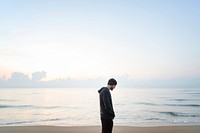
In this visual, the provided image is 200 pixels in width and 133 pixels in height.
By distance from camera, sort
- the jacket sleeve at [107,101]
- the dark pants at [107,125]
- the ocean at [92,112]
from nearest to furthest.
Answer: the jacket sleeve at [107,101] → the dark pants at [107,125] → the ocean at [92,112]

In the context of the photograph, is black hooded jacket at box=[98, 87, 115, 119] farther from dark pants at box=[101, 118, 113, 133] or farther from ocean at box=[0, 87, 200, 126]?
ocean at box=[0, 87, 200, 126]

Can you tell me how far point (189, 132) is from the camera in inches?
386

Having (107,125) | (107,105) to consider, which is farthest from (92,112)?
(107,105)

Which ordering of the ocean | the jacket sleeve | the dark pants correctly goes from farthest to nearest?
1. the ocean
2. the dark pants
3. the jacket sleeve

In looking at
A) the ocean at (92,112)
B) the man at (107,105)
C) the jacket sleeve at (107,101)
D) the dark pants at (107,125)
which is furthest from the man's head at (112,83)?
the ocean at (92,112)

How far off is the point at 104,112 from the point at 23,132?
5.51 m

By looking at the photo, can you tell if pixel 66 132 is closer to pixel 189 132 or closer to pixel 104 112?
pixel 189 132

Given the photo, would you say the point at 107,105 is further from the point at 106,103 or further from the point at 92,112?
the point at 92,112

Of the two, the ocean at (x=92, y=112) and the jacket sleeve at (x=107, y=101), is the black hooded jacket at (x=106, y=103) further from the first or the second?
the ocean at (x=92, y=112)

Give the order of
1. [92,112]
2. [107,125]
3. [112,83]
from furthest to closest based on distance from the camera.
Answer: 1. [92,112]
2. [107,125]
3. [112,83]

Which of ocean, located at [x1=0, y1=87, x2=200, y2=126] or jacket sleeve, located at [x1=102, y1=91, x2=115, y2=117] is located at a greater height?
ocean, located at [x1=0, y1=87, x2=200, y2=126]

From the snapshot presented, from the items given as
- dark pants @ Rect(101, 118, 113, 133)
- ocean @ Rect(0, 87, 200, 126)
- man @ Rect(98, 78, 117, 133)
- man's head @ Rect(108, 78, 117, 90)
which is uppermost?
ocean @ Rect(0, 87, 200, 126)

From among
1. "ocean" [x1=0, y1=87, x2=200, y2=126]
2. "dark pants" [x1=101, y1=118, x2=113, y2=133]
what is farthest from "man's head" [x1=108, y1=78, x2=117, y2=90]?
"ocean" [x1=0, y1=87, x2=200, y2=126]

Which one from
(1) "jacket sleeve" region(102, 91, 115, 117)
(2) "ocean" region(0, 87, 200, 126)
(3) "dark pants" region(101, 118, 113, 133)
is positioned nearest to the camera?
(1) "jacket sleeve" region(102, 91, 115, 117)
